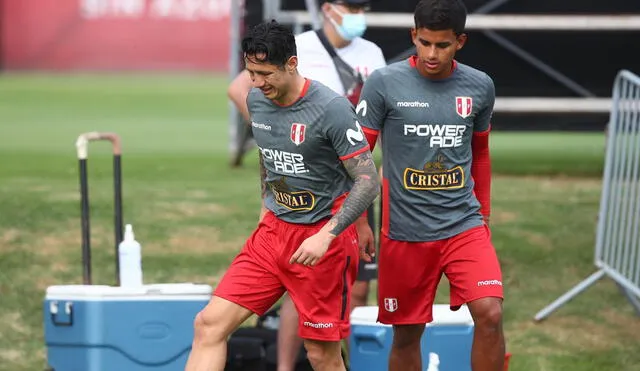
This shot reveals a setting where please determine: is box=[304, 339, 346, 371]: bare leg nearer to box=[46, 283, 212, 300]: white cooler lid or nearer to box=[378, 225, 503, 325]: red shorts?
box=[378, 225, 503, 325]: red shorts

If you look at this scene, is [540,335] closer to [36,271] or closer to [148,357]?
[148,357]

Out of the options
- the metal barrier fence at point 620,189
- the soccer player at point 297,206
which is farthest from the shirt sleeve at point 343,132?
the metal barrier fence at point 620,189

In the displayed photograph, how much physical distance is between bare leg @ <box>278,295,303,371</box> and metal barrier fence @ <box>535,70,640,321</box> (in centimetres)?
256

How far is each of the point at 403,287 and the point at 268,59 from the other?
130 cm

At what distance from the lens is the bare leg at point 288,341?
263 inches

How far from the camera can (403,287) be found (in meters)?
6.09

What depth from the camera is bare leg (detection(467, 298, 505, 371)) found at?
5.79 m

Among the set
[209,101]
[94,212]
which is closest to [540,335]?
[94,212]

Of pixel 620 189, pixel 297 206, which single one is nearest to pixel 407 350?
pixel 297 206

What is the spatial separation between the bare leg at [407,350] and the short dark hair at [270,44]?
146cm

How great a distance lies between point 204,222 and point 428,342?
655cm

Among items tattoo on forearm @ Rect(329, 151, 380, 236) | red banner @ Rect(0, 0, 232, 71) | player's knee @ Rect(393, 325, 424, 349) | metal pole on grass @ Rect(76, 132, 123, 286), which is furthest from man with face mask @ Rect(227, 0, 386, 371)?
red banner @ Rect(0, 0, 232, 71)

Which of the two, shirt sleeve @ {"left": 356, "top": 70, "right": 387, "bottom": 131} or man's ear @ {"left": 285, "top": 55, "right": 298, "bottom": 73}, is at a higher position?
man's ear @ {"left": 285, "top": 55, "right": 298, "bottom": 73}

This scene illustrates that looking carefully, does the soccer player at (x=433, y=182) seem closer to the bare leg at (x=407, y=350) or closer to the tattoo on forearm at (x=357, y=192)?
the bare leg at (x=407, y=350)
